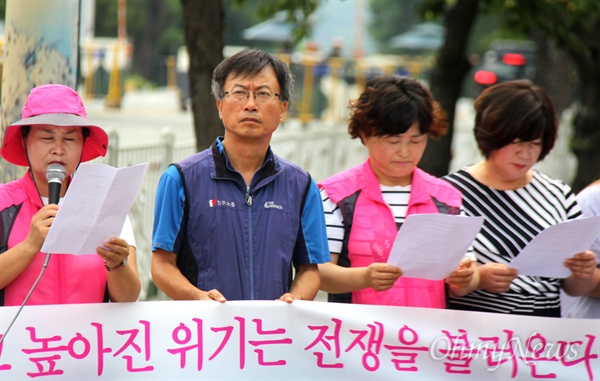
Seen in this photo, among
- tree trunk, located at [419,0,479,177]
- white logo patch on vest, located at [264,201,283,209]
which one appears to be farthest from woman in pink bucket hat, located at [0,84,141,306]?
tree trunk, located at [419,0,479,177]

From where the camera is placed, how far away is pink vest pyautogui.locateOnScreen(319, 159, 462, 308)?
3814mm

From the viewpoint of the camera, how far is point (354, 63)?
28.8 m

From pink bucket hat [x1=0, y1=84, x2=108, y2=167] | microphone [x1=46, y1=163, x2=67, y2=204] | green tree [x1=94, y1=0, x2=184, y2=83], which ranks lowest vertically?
microphone [x1=46, y1=163, x2=67, y2=204]

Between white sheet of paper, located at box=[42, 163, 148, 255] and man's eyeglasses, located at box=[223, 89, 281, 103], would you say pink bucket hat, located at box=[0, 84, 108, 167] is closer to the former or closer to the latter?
white sheet of paper, located at box=[42, 163, 148, 255]

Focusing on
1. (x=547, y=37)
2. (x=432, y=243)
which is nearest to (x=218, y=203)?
(x=432, y=243)

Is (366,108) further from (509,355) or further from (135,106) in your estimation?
(135,106)

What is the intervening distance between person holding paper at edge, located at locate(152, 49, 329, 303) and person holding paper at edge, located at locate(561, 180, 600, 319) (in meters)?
1.30

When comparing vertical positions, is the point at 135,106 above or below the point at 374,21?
below

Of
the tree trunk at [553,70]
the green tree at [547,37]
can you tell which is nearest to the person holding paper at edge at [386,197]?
the green tree at [547,37]

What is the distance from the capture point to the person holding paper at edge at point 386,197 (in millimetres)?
3814

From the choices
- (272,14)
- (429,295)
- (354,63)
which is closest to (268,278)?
(429,295)

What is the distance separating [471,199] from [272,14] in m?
6.90

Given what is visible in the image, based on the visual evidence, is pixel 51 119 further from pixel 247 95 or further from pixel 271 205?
pixel 271 205

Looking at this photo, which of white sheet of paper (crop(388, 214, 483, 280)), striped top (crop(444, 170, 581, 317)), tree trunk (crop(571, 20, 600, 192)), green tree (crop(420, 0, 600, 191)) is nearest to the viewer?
white sheet of paper (crop(388, 214, 483, 280))
